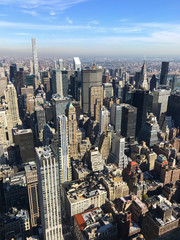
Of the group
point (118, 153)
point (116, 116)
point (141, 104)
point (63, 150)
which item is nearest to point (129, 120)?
point (116, 116)

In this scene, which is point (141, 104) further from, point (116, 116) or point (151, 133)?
point (151, 133)

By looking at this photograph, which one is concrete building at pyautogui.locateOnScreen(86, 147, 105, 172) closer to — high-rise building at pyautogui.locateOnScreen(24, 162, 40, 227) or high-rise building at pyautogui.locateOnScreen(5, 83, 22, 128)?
high-rise building at pyautogui.locateOnScreen(24, 162, 40, 227)

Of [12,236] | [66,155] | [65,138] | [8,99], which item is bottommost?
[12,236]

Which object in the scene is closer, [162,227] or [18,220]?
[162,227]

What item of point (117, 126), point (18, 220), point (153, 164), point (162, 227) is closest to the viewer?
point (162, 227)

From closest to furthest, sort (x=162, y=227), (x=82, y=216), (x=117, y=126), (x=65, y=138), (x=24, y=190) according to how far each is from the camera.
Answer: (x=162, y=227)
(x=82, y=216)
(x=24, y=190)
(x=65, y=138)
(x=117, y=126)

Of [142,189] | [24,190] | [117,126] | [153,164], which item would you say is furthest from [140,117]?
[24,190]

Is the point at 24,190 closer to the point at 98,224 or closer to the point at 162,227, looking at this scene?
the point at 98,224
